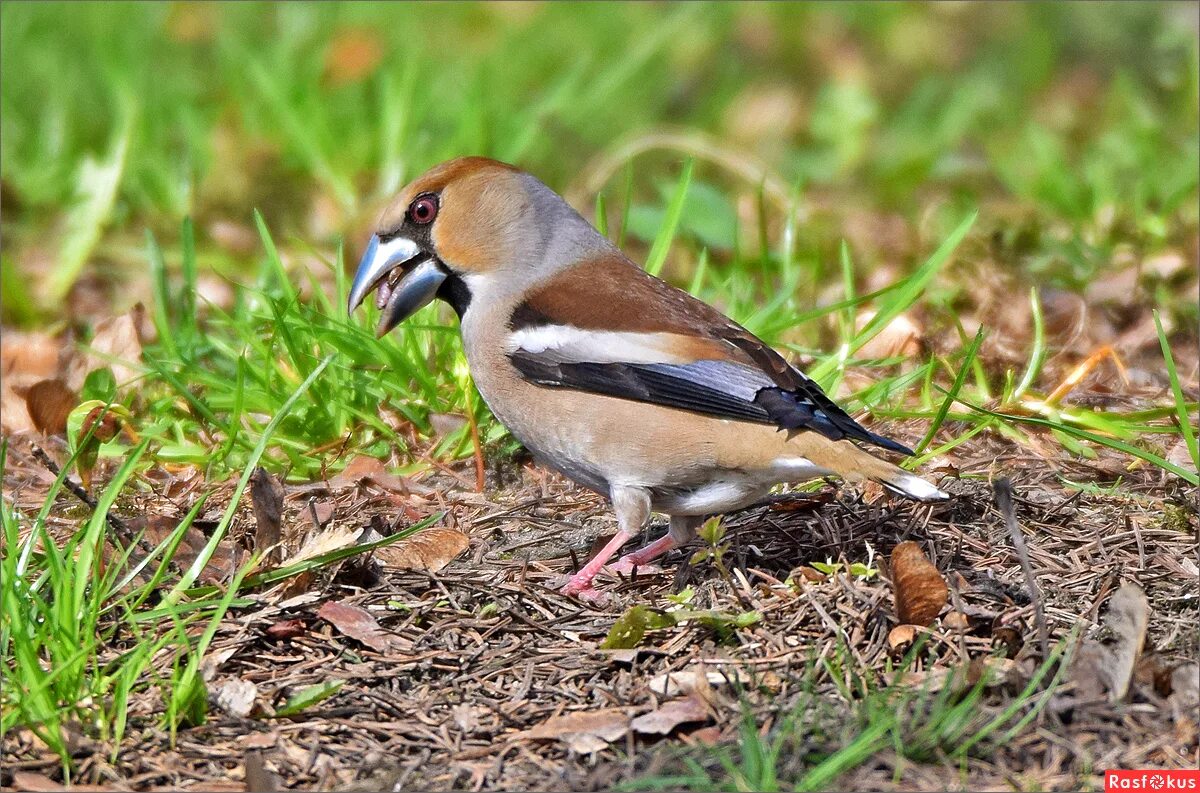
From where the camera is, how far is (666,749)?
2.86 m

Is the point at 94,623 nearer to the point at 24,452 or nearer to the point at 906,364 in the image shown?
the point at 24,452

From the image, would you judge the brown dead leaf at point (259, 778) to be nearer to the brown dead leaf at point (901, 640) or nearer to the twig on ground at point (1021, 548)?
the brown dead leaf at point (901, 640)

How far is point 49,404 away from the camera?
4.83 m

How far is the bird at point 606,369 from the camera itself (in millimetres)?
3637

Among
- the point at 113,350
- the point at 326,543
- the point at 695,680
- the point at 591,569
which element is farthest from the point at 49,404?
the point at 695,680

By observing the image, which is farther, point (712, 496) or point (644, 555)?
point (644, 555)

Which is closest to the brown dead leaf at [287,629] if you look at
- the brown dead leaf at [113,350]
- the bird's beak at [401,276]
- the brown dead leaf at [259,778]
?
the brown dead leaf at [259,778]

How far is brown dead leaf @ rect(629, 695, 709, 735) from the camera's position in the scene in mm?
2945

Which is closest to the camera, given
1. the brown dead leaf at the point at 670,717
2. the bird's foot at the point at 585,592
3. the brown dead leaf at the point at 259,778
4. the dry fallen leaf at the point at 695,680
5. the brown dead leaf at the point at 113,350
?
the brown dead leaf at the point at 259,778

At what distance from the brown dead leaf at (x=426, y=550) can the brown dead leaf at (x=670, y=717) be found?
931 mm

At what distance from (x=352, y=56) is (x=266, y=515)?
19.2ft

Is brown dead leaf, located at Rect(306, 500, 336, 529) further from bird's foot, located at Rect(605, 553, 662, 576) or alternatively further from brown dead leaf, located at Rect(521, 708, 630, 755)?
brown dead leaf, located at Rect(521, 708, 630, 755)

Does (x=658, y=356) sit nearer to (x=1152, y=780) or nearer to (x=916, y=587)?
(x=916, y=587)

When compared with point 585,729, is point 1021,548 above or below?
above
